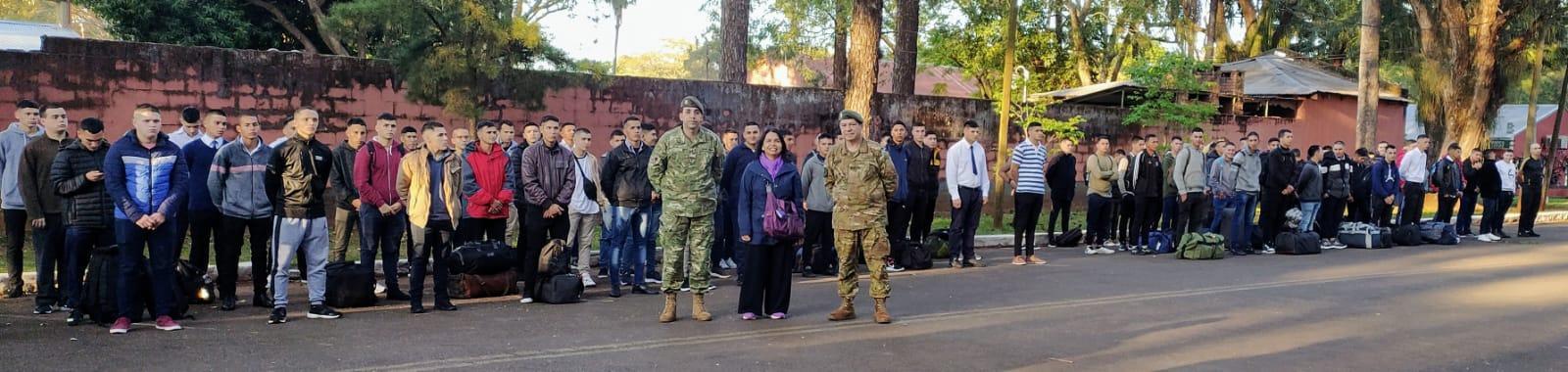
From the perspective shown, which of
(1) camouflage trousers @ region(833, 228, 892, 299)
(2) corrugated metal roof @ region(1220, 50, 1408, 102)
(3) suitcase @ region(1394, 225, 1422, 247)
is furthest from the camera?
(2) corrugated metal roof @ region(1220, 50, 1408, 102)

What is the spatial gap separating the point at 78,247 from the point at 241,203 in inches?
44.0

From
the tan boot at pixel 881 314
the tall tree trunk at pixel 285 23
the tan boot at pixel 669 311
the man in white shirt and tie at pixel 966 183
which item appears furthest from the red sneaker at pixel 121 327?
the tall tree trunk at pixel 285 23

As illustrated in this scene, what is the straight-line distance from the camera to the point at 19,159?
9.14 meters

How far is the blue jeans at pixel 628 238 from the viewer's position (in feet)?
33.5

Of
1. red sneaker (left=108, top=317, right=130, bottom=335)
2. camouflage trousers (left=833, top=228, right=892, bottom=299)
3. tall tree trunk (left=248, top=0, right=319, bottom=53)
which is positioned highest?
tall tree trunk (left=248, top=0, right=319, bottom=53)

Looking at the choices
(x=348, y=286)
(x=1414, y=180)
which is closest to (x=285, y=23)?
(x=348, y=286)

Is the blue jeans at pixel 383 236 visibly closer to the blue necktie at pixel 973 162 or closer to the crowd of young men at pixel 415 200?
the crowd of young men at pixel 415 200

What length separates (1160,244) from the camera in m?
14.9

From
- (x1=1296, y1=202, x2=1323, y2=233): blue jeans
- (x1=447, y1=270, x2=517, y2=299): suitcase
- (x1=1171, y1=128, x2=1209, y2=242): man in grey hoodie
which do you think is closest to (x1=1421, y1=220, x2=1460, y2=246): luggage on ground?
(x1=1296, y1=202, x2=1323, y2=233): blue jeans

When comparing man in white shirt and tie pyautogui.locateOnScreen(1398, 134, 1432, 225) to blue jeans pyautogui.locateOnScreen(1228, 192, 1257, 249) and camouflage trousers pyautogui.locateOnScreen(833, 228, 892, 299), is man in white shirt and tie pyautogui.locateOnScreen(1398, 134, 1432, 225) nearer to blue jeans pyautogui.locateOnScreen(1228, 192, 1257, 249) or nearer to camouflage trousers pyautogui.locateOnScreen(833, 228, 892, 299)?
blue jeans pyautogui.locateOnScreen(1228, 192, 1257, 249)

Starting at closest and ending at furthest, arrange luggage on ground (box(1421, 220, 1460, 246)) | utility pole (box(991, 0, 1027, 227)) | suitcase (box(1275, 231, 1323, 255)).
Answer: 1. suitcase (box(1275, 231, 1323, 255))
2. utility pole (box(991, 0, 1027, 227))
3. luggage on ground (box(1421, 220, 1460, 246))

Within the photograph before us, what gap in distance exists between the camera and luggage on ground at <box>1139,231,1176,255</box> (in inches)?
584

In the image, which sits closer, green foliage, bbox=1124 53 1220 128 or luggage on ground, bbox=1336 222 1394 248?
luggage on ground, bbox=1336 222 1394 248

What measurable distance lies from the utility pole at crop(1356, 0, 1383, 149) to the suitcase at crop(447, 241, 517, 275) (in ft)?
60.7
